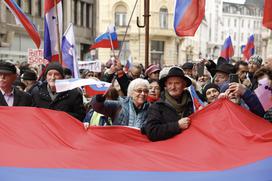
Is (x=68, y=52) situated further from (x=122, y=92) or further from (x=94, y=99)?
(x=94, y=99)

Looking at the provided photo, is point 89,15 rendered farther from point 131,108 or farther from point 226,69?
point 131,108

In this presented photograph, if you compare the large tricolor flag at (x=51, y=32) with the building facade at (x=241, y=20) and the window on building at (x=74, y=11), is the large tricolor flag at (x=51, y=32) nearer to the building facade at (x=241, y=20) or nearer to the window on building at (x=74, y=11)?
the window on building at (x=74, y=11)

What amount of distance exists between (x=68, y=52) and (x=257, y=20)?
129m

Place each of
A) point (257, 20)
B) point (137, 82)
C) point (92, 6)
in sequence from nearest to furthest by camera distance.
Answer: point (137, 82) → point (92, 6) → point (257, 20)

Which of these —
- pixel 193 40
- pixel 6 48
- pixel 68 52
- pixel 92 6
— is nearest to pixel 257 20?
pixel 193 40

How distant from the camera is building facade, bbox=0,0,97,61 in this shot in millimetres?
28016

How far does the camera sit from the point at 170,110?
16.0ft

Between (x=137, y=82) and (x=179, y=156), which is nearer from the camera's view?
(x=179, y=156)

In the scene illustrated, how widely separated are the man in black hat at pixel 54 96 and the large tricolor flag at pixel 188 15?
9.20ft

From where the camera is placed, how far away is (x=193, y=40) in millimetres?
72812

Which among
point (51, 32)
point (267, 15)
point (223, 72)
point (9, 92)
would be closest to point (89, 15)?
point (51, 32)

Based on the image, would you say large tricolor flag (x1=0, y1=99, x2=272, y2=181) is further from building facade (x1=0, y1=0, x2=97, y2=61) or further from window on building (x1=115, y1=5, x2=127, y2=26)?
window on building (x1=115, y1=5, x2=127, y2=26)

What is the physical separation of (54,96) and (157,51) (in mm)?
46292

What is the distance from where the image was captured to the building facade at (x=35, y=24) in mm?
28016
